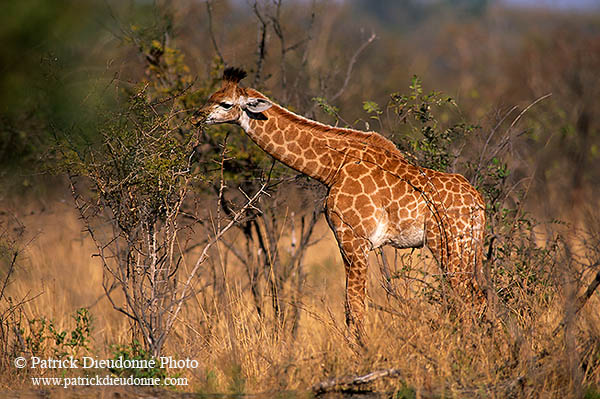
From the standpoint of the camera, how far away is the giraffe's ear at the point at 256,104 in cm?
748

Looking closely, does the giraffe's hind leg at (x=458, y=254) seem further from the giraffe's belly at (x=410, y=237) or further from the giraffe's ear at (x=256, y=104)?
the giraffe's ear at (x=256, y=104)

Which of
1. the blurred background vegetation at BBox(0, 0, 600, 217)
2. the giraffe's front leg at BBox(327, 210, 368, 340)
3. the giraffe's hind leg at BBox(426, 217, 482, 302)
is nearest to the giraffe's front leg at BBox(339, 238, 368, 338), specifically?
the giraffe's front leg at BBox(327, 210, 368, 340)

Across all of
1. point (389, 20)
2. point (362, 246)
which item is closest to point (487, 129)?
point (362, 246)

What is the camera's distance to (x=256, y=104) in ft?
24.6

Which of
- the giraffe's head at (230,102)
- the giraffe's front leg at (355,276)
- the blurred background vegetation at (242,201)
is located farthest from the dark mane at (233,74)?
the giraffe's front leg at (355,276)

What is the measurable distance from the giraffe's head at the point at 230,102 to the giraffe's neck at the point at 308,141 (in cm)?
15

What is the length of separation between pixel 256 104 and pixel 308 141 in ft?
2.25

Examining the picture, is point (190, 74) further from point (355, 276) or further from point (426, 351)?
point (426, 351)

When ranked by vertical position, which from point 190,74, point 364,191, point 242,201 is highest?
point 190,74

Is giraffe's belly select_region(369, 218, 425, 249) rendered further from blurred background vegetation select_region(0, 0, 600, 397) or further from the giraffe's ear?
the giraffe's ear

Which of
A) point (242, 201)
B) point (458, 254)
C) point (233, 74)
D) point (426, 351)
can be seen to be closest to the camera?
point (426, 351)

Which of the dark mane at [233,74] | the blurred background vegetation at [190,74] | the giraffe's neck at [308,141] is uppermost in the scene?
the blurred background vegetation at [190,74]

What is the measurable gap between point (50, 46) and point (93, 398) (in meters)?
4.09

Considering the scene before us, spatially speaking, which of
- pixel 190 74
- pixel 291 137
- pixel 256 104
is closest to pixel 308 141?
pixel 291 137
